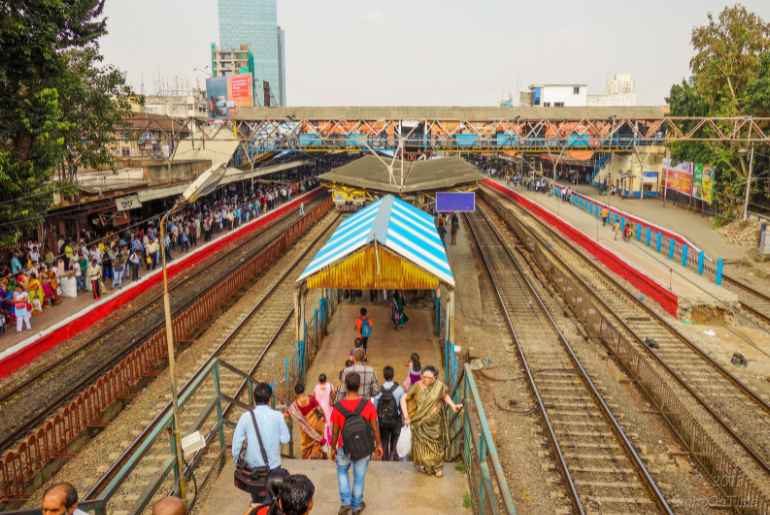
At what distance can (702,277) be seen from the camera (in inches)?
899

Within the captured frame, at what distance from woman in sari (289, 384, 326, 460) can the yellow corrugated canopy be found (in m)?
5.00

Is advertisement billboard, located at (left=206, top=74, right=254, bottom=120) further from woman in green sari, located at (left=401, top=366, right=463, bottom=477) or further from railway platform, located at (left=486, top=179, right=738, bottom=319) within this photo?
woman in green sari, located at (left=401, top=366, right=463, bottom=477)

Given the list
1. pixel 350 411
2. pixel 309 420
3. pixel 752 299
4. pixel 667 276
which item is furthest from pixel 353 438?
pixel 752 299

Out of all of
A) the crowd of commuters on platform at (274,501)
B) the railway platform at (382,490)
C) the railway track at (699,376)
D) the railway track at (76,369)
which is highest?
the crowd of commuters on platform at (274,501)

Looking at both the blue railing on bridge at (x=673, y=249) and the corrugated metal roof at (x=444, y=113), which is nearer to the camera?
the blue railing on bridge at (x=673, y=249)

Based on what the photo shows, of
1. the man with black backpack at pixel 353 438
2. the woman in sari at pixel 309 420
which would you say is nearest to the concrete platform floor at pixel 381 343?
the woman in sari at pixel 309 420

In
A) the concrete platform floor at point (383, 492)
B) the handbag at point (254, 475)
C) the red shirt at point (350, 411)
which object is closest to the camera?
the handbag at point (254, 475)

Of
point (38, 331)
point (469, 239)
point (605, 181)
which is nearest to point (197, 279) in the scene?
point (38, 331)

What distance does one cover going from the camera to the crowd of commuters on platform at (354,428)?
5.81 m

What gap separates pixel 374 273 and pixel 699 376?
8.16 m

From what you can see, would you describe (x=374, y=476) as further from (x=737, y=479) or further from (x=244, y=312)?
(x=244, y=312)

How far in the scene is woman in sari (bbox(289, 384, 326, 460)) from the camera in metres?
7.76

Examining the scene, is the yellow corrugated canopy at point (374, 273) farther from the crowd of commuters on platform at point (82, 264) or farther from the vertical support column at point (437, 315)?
the crowd of commuters on platform at point (82, 264)

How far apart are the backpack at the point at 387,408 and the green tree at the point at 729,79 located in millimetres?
31725
